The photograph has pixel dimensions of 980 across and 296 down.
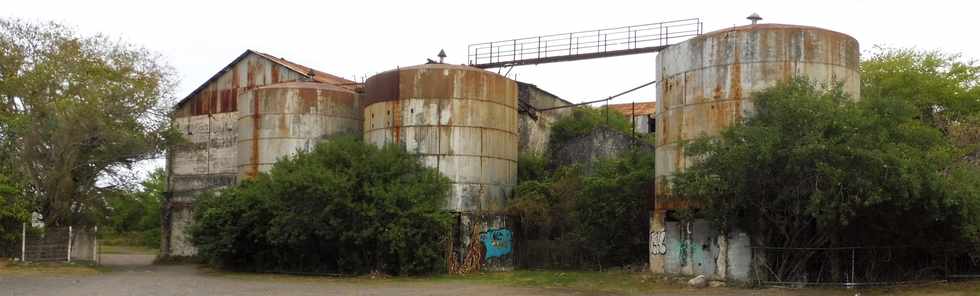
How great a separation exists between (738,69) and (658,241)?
556 cm

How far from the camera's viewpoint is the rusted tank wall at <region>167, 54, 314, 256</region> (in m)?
41.9

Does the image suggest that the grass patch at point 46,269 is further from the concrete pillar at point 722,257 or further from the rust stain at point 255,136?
the concrete pillar at point 722,257

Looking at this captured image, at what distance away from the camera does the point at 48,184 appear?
3412 cm

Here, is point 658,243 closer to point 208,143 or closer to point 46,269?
point 46,269

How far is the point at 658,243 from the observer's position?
26016 mm

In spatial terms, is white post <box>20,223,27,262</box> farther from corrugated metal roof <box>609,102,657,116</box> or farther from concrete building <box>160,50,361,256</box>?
corrugated metal roof <box>609,102,657,116</box>

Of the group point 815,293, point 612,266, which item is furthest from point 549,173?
point 815,293

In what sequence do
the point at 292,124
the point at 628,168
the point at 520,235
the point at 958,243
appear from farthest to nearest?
the point at 292,124, the point at 520,235, the point at 628,168, the point at 958,243

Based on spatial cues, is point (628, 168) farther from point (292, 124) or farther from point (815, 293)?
point (292, 124)

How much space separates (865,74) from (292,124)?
2452 centimetres

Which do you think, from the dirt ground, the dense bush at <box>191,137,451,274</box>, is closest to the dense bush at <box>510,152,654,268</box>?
the dense bush at <box>191,137,451,274</box>

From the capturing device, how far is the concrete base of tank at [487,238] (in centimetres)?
3103

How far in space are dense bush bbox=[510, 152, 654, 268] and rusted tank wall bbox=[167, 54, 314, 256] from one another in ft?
49.3

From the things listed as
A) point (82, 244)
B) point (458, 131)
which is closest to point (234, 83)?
point (82, 244)
